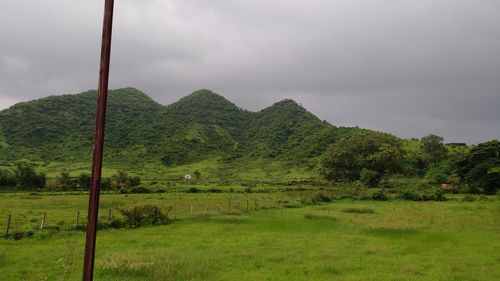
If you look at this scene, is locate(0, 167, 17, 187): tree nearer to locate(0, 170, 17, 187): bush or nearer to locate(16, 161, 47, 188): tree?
locate(0, 170, 17, 187): bush

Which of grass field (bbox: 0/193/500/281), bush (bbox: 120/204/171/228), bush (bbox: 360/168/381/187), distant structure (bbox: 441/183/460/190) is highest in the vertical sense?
bush (bbox: 360/168/381/187)

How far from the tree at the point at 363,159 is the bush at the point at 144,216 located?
Answer: 5948 centimetres

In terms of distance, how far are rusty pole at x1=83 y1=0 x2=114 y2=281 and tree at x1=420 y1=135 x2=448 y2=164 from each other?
396ft

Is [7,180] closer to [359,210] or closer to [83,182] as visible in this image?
[83,182]

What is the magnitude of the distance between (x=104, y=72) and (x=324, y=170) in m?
97.0

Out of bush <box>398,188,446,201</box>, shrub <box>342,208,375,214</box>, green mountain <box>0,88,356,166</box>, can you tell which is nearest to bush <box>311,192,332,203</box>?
shrub <box>342,208,375,214</box>

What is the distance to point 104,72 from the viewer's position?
251 inches

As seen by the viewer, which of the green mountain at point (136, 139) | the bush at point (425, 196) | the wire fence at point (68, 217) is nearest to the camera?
the wire fence at point (68, 217)

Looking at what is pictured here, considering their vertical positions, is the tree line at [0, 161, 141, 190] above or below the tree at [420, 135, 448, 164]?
below

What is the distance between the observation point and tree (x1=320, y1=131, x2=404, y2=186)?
92.3 m

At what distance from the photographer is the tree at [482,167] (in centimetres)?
7375

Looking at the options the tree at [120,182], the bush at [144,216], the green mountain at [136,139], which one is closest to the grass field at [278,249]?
the bush at [144,216]

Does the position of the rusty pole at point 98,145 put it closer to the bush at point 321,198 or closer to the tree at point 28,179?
the bush at point 321,198

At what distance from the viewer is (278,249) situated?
26391mm
